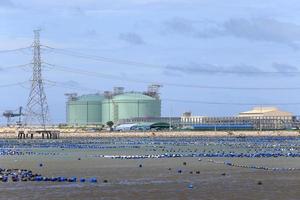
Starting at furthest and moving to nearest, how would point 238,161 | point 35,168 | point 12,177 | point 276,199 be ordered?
point 238,161
point 35,168
point 12,177
point 276,199

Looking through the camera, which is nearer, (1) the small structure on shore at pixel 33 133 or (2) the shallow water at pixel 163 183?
(2) the shallow water at pixel 163 183

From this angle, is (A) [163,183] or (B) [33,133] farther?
(B) [33,133]

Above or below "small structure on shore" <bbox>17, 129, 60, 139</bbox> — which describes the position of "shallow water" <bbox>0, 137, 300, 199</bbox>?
below

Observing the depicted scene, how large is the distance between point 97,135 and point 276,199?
162 m

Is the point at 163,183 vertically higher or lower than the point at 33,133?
lower

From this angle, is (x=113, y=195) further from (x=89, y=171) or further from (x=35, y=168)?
(x=35, y=168)

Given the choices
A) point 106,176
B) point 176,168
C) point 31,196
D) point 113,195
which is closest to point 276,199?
point 113,195

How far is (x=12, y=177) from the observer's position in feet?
161

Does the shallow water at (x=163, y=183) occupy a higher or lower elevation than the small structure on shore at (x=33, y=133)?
lower

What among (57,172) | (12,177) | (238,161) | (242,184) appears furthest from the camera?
(238,161)

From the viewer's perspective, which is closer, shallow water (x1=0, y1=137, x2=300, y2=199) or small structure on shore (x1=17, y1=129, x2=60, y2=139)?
shallow water (x1=0, y1=137, x2=300, y2=199)

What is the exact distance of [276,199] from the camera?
37031 millimetres

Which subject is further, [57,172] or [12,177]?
[57,172]

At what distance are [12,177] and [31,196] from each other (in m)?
10.5
